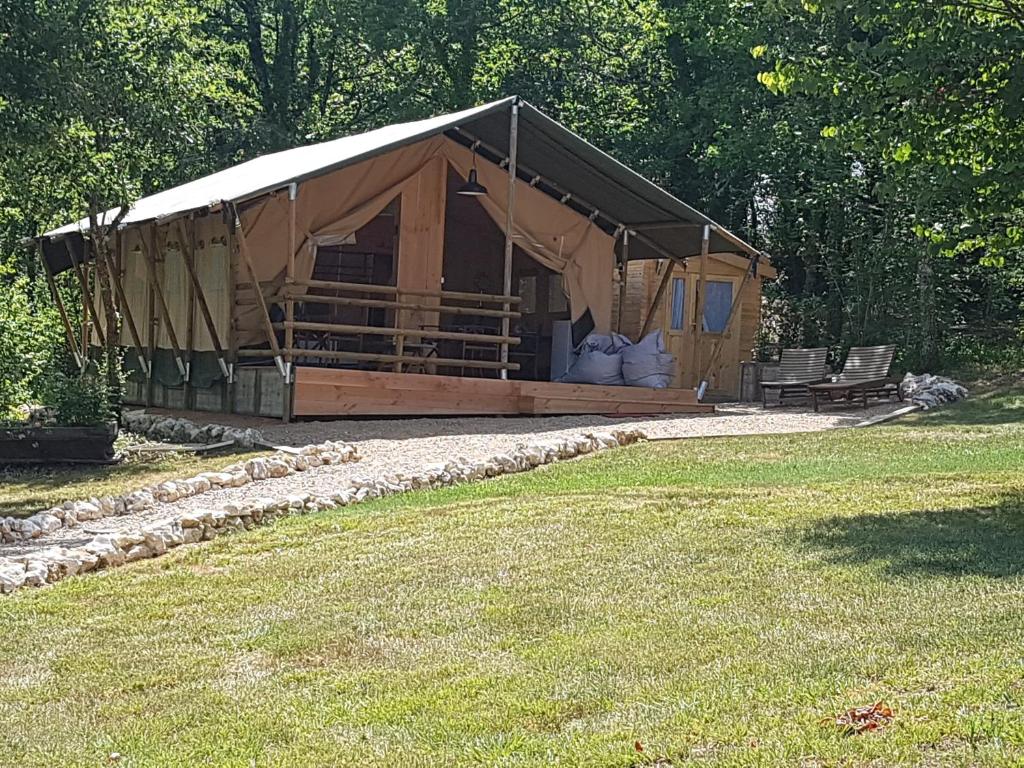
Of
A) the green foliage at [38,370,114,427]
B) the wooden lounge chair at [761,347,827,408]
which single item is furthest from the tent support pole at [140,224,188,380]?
the wooden lounge chair at [761,347,827,408]

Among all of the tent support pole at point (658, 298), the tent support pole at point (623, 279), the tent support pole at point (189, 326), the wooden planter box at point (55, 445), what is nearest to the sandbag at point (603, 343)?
the tent support pole at point (658, 298)

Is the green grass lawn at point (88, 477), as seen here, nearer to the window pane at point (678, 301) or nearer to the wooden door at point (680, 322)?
the wooden door at point (680, 322)

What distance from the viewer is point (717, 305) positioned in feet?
73.5

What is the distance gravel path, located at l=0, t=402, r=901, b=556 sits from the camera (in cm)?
1037

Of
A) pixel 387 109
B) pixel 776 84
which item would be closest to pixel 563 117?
pixel 387 109

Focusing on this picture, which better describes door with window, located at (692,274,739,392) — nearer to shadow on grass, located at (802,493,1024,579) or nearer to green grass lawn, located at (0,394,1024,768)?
green grass lawn, located at (0,394,1024,768)

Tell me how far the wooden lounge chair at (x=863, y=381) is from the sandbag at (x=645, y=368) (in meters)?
1.94

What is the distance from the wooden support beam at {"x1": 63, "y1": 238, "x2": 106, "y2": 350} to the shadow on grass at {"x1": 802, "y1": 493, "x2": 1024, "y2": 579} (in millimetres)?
14721

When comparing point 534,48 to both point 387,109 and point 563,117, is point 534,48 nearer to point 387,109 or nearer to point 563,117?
point 563,117

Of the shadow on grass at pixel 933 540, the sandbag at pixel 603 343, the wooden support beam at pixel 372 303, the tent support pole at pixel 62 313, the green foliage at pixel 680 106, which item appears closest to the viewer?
the shadow on grass at pixel 933 540

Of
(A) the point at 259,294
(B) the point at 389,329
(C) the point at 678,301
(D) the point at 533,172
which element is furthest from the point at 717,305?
(A) the point at 259,294

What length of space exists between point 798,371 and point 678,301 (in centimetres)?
245

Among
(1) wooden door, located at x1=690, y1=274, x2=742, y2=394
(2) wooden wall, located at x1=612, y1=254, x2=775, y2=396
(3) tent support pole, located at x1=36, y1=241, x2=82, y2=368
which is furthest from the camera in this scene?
(1) wooden door, located at x1=690, y1=274, x2=742, y2=394

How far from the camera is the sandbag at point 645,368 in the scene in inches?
715
